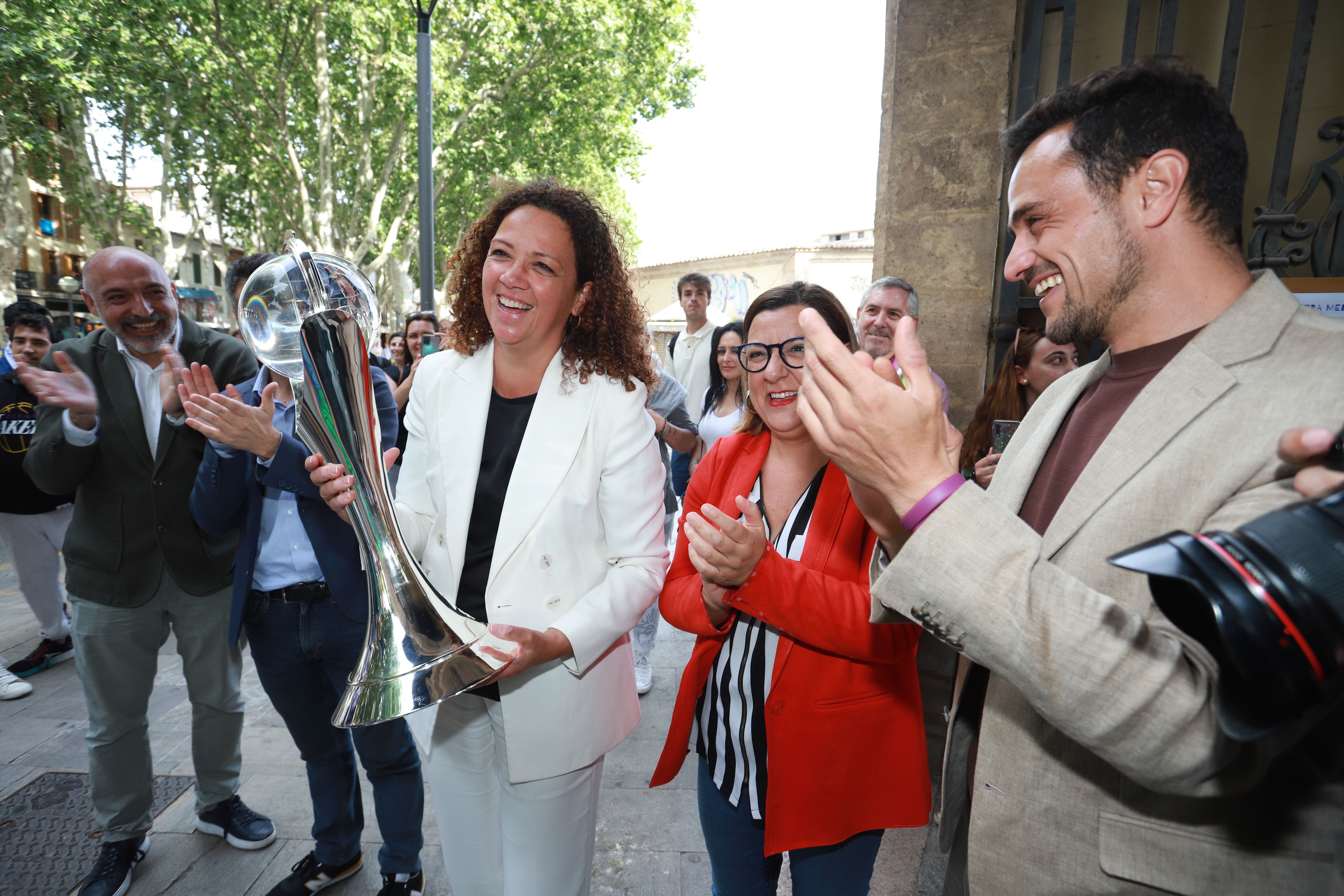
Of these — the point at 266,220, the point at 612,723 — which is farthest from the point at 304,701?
the point at 266,220

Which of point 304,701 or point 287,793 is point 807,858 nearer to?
point 304,701

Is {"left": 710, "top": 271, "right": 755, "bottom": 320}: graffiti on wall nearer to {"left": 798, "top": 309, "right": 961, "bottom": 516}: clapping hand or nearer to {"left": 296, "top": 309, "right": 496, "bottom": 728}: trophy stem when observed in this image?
{"left": 296, "top": 309, "right": 496, "bottom": 728}: trophy stem

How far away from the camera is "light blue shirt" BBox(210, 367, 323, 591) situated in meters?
2.35

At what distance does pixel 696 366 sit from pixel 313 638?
4.10 metres

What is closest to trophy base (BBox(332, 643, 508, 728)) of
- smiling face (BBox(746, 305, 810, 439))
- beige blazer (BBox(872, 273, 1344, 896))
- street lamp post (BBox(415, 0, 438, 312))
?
beige blazer (BBox(872, 273, 1344, 896))

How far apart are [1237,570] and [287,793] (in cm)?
365

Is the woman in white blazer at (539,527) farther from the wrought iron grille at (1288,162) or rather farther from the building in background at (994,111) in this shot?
the wrought iron grille at (1288,162)

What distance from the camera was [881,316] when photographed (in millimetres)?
3449

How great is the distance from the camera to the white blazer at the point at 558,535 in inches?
66.4

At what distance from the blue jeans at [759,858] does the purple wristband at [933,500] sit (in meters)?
1.09

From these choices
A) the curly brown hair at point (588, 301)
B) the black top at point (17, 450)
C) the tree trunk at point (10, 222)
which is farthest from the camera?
the tree trunk at point (10, 222)

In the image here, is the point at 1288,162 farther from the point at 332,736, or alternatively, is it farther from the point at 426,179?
the point at 426,179

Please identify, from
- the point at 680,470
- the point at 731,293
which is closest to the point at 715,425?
the point at 680,470

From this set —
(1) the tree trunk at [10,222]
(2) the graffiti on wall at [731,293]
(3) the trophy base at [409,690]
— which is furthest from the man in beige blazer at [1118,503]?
(2) the graffiti on wall at [731,293]
